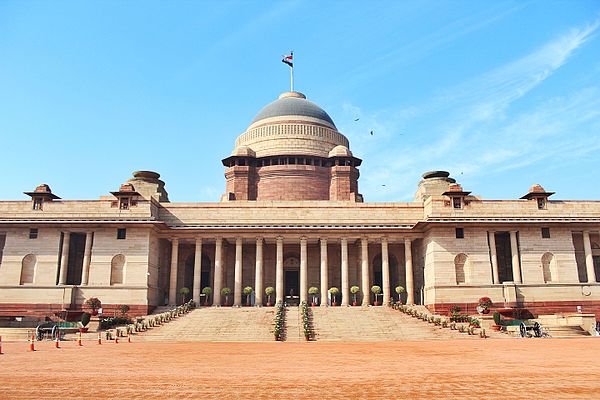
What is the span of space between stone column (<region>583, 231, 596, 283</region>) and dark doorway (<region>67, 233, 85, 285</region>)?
47129mm

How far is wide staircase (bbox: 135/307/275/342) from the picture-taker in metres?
36.9

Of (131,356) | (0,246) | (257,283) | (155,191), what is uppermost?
(155,191)

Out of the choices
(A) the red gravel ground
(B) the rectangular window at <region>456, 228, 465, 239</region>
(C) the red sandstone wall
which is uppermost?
(C) the red sandstone wall

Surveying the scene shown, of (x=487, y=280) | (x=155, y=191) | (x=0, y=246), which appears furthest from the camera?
(x=155, y=191)

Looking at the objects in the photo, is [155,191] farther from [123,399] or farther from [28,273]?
[123,399]

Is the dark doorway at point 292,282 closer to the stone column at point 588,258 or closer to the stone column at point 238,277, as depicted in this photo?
the stone column at point 238,277

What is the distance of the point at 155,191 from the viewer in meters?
59.4

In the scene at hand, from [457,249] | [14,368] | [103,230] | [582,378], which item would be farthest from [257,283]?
[582,378]

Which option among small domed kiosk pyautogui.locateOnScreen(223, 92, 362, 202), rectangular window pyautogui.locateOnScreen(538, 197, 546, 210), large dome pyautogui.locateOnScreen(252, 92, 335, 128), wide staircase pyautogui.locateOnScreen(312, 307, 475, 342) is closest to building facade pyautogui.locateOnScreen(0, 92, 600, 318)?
rectangular window pyautogui.locateOnScreen(538, 197, 546, 210)

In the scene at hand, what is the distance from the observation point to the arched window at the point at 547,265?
1889 inches

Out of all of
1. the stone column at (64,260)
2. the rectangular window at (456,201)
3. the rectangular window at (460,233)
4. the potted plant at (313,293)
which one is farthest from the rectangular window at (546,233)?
the stone column at (64,260)

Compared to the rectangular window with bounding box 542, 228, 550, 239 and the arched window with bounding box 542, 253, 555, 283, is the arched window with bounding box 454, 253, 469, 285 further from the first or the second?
the rectangular window with bounding box 542, 228, 550, 239

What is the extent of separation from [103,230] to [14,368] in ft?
103

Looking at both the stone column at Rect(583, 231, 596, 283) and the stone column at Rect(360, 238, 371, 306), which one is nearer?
the stone column at Rect(583, 231, 596, 283)
